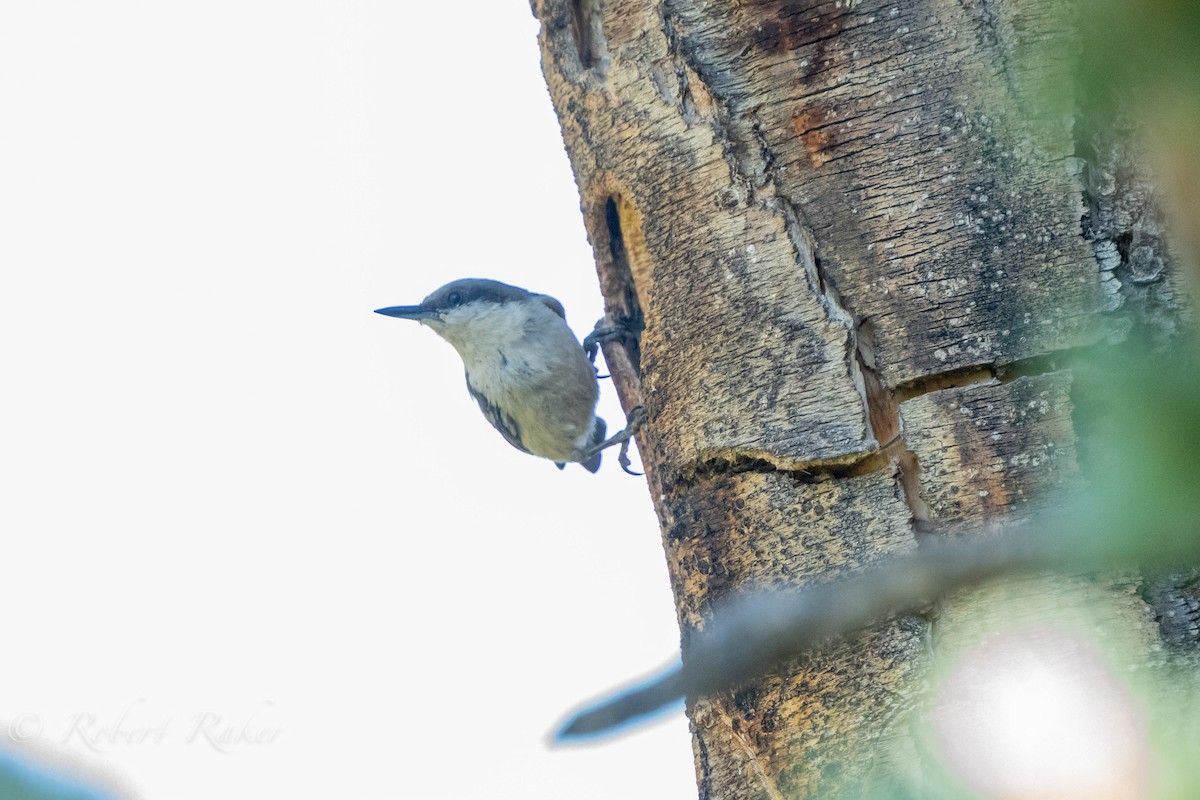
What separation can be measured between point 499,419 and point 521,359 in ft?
1.12

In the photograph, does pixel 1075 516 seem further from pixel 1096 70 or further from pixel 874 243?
pixel 874 243

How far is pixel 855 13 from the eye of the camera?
2.09m

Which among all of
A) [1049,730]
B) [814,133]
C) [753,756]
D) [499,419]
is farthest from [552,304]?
[1049,730]

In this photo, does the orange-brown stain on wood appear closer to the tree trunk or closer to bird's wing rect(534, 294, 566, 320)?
the tree trunk

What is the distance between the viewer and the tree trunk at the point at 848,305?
1799mm

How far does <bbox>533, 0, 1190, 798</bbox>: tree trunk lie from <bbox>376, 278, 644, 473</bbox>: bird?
80.3 inches

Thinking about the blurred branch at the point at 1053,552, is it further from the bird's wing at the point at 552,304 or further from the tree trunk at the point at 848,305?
the bird's wing at the point at 552,304

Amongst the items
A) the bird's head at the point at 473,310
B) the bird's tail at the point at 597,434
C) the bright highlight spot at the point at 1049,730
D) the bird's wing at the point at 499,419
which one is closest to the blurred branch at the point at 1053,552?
the bright highlight spot at the point at 1049,730

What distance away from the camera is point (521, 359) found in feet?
14.6

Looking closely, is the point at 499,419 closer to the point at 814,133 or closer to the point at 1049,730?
the point at 814,133

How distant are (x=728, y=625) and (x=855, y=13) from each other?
1.79 meters

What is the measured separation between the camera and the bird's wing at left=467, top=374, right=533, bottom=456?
4629 mm

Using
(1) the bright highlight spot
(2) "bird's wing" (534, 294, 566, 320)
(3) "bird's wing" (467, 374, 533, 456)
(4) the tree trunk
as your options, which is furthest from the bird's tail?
(1) the bright highlight spot

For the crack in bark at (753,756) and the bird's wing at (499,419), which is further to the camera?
the bird's wing at (499,419)
